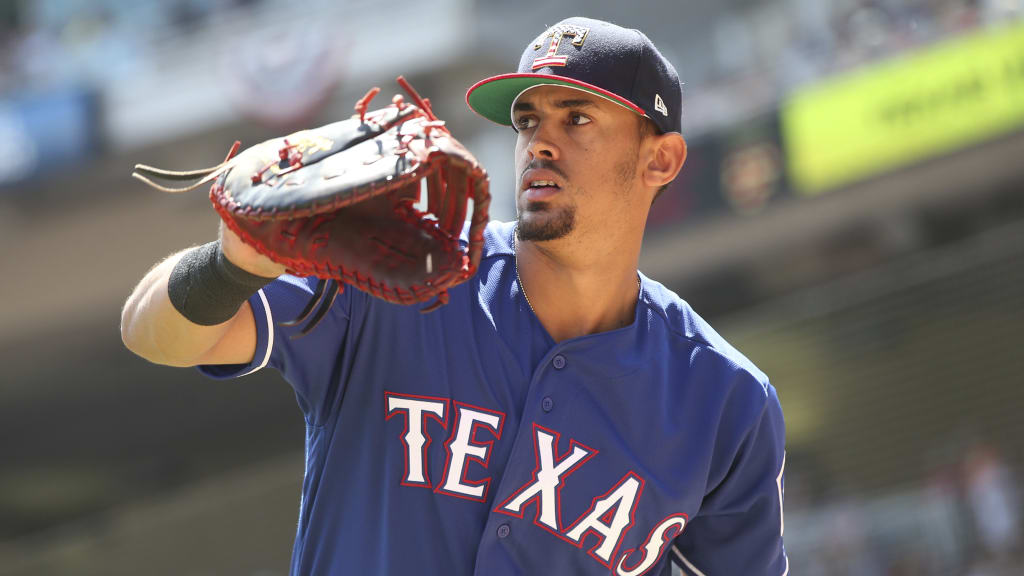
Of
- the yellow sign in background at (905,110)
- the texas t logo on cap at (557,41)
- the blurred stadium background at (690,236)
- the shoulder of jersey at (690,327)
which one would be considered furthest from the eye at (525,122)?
the yellow sign in background at (905,110)

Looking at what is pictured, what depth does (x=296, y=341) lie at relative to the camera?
1.92m

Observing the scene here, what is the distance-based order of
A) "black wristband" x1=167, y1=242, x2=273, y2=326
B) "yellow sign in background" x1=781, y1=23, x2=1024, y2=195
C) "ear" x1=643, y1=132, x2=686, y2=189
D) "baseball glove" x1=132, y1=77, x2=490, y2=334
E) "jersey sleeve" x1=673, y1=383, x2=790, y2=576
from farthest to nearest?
"yellow sign in background" x1=781, y1=23, x2=1024, y2=195
"ear" x1=643, y1=132, x2=686, y2=189
"jersey sleeve" x1=673, y1=383, x2=790, y2=576
"black wristband" x1=167, y1=242, x2=273, y2=326
"baseball glove" x1=132, y1=77, x2=490, y2=334

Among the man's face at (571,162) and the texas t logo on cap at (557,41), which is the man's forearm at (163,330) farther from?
the texas t logo on cap at (557,41)

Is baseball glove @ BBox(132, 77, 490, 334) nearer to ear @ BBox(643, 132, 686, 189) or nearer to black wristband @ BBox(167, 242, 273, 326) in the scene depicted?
black wristband @ BBox(167, 242, 273, 326)

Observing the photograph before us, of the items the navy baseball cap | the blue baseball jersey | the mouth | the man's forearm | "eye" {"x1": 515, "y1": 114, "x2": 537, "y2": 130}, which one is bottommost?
the blue baseball jersey

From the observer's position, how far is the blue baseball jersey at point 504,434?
6.45ft

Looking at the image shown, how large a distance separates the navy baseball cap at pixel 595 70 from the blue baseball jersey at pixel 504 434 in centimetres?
29

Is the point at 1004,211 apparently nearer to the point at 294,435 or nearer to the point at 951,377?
the point at 951,377

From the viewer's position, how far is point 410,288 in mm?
1705

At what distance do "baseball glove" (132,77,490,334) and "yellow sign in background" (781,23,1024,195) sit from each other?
6828mm

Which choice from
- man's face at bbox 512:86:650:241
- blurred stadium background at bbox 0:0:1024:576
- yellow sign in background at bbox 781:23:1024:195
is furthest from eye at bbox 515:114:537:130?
yellow sign in background at bbox 781:23:1024:195

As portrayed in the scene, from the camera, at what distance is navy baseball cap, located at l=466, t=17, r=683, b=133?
214 centimetres

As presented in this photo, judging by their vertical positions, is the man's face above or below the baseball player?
above

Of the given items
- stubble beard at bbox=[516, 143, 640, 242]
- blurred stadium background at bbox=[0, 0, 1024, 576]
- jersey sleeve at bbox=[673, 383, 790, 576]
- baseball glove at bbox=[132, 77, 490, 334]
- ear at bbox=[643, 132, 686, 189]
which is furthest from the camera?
blurred stadium background at bbox=[0, 0, 1024, 576]
